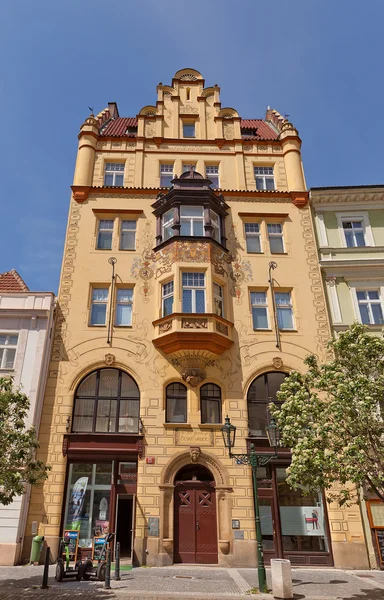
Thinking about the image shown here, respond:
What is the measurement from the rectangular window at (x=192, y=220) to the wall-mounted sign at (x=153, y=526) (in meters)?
13.8

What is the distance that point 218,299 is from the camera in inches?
869

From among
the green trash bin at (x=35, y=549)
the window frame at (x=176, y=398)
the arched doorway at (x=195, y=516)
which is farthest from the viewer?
the window frame at (x=176, y=398)

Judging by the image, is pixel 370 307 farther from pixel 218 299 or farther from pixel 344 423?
pixel 344 423

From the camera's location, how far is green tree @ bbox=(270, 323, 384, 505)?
12.8 metres

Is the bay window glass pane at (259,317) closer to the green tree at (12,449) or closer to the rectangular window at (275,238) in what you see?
the rectangular window at (275,238)

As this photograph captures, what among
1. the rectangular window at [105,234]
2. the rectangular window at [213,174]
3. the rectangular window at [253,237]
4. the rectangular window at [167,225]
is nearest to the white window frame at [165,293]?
the rectangular window at [167,225]

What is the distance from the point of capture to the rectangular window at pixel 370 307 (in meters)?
22.2

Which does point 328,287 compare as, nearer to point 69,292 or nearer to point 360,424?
point 360,424

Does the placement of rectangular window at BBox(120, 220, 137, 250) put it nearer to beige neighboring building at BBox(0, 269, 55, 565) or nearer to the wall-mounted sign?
beige neighboring building at BBox(0, 269, 55, 565)

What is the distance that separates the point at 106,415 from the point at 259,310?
9.31m

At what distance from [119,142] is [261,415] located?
1879cm

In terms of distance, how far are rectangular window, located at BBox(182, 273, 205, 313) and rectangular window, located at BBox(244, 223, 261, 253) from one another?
4.02 meters

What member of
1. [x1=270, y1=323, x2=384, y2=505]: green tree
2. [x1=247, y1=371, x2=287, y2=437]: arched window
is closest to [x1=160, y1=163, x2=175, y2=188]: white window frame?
[x1=247, y1=371, x2=287, y2=437]: arched window

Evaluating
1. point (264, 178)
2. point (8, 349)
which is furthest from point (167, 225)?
point (8, 349)
